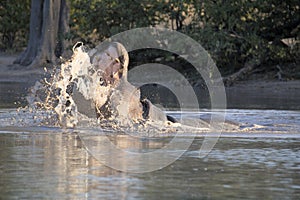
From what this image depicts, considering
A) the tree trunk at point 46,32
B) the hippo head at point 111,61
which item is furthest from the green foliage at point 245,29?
the hippo head at point 111,61

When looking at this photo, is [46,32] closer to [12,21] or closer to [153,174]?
[12,21]

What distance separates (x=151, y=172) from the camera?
Answer: 329 inches

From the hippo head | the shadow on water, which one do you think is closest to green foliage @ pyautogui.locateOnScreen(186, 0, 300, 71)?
the hippo head

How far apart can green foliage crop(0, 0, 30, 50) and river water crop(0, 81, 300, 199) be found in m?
31.2

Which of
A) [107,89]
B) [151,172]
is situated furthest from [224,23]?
[151,172]

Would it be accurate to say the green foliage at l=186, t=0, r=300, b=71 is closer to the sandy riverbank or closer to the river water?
the sandy riverbank

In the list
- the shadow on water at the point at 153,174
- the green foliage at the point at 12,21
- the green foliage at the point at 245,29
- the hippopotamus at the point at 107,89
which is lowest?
the shadow on water at the point at 153,174

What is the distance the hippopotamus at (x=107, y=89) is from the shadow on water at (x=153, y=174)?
57.6 inches

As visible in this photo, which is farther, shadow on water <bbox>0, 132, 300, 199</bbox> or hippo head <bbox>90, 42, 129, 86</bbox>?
hippo head <bbox>90, 42, 129, 86</bbox>

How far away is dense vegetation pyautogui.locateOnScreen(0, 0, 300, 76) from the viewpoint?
25.6 metres

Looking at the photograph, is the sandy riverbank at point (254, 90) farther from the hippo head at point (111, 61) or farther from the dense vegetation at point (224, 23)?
the hippo head at point (111, 61)

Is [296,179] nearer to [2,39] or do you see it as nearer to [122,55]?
[122,55]

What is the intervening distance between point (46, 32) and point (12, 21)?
26.5 ft

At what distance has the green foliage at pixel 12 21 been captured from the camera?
42938 mm
